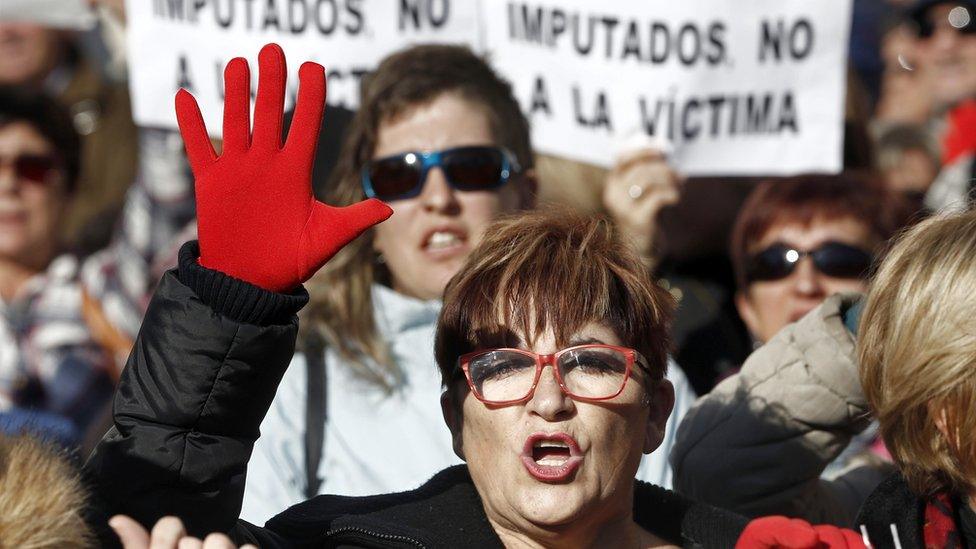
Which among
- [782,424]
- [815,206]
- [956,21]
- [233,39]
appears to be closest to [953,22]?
[956,21]

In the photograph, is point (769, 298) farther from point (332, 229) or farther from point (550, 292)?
point (332, 229)

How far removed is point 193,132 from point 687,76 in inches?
114

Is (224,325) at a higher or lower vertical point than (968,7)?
higher

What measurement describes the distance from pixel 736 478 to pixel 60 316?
3.08 meters

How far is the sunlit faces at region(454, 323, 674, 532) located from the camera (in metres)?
2.19

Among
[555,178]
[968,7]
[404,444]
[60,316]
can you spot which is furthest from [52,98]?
[968,7]

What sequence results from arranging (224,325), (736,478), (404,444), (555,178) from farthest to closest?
(555,178), (404,444), (736,478), (224,325)

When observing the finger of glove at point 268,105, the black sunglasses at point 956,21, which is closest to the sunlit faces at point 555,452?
the finger of glove at point 268,105

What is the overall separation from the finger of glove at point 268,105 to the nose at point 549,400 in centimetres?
55

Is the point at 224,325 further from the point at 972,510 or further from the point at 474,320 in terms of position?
the point at 972,510

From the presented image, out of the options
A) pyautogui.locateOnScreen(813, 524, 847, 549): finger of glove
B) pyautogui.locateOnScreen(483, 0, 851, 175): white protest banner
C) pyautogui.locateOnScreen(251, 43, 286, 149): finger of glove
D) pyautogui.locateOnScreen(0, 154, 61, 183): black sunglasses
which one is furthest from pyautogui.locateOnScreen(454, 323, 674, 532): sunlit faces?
pyautogui.locateOnScreen(0, 154, 61, 183): black sunglasses

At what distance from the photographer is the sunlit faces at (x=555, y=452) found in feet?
7.19

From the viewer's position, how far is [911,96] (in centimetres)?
650

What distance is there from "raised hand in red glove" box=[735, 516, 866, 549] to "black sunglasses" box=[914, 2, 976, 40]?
4152 millimetres
